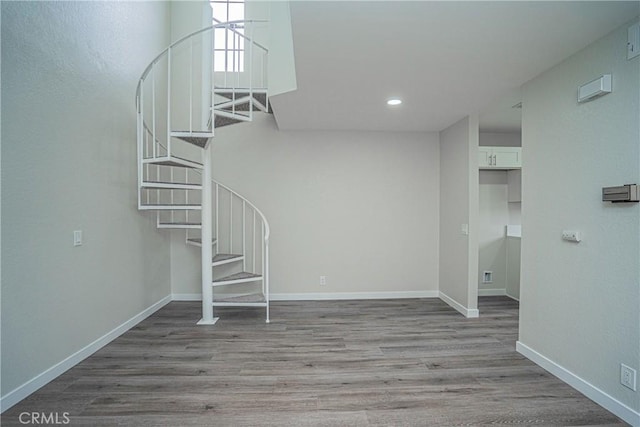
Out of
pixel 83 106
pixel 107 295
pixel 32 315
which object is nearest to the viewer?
pixel 32 315

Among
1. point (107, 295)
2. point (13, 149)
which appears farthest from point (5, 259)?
point (107, 295)

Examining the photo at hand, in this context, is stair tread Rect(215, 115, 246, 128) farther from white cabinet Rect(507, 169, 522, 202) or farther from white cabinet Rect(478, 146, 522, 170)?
white cabinet Rect(507, 169, 522, 202)

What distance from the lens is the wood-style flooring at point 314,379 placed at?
1.87 m

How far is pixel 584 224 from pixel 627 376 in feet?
3.10

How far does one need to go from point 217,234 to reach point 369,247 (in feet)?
7.12

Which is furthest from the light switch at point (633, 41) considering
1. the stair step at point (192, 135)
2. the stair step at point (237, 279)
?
the stair step at point (237, 279)

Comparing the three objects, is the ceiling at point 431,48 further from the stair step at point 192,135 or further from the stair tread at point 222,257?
the stair tread at point 222,257

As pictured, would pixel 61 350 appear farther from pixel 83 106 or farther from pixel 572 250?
pixel 572 250

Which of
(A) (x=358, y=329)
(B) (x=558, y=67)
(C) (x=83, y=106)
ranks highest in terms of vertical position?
(B) (x=558, y=67)

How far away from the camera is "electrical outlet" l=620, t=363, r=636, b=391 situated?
5.81 feet

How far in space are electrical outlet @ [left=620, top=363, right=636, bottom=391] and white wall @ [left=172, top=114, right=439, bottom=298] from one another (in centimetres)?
262

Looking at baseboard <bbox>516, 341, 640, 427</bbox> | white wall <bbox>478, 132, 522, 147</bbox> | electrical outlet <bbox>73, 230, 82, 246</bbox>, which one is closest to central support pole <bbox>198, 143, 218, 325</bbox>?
electrical outlet <bbox>73, 230, 82, 246</bbox>

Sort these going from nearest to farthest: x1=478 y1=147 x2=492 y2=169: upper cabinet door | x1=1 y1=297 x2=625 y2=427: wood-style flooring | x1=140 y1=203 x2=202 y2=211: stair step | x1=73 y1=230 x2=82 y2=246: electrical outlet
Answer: x1=1 y1=297 x2=625 y2=427: wood-style flooring → x1=73 y1=230 x2=82 y2=246: electrical outlet → x1=140 y1=203 x2=202 y2=211: stair step → x1=478 y1=147 x2=492 y2=169: upper cabinet door

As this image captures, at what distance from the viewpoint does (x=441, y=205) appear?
172 inches
